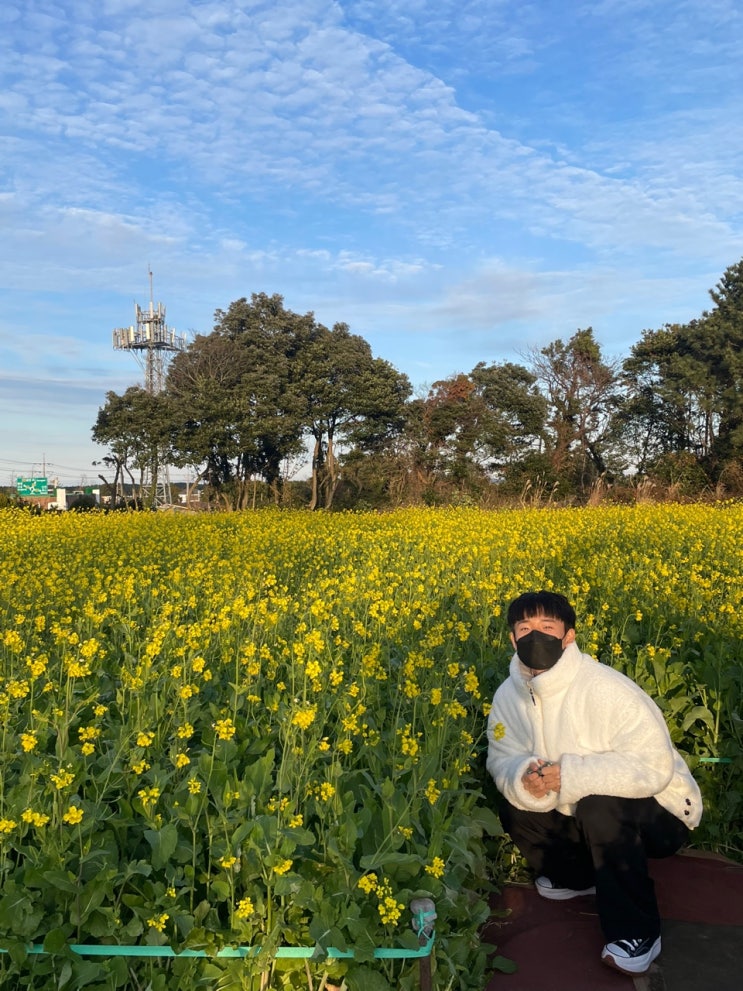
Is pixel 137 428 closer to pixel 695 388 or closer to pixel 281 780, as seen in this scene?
pixel 695 388

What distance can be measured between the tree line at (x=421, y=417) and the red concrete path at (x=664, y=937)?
75.1ft

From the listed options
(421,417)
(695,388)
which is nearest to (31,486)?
(421,417)

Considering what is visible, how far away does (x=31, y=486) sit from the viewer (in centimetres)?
3600

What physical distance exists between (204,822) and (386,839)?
610 mm

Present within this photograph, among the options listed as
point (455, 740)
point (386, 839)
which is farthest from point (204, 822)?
point (455, 740)

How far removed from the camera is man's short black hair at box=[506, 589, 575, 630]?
273 centimetres

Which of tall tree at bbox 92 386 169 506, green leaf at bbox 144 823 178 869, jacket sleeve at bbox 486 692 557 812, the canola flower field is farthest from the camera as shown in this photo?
tall tree at bbox 92 386 169 506

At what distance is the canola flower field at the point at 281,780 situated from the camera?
1969mm

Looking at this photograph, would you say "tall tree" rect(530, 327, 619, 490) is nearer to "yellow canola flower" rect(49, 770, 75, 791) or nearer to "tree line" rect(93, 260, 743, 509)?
"tree line" rect(93, 260, 743, 509)

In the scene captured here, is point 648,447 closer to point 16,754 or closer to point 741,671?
point 741,671

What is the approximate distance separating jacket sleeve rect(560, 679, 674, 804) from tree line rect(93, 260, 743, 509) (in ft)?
75.9

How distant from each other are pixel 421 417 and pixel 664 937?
2743cm

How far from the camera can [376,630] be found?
14.3ft

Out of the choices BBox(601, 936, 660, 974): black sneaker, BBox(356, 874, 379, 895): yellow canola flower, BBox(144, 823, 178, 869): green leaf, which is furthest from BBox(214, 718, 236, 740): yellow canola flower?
BBox(601, 936, 660, 974): black sneaker
